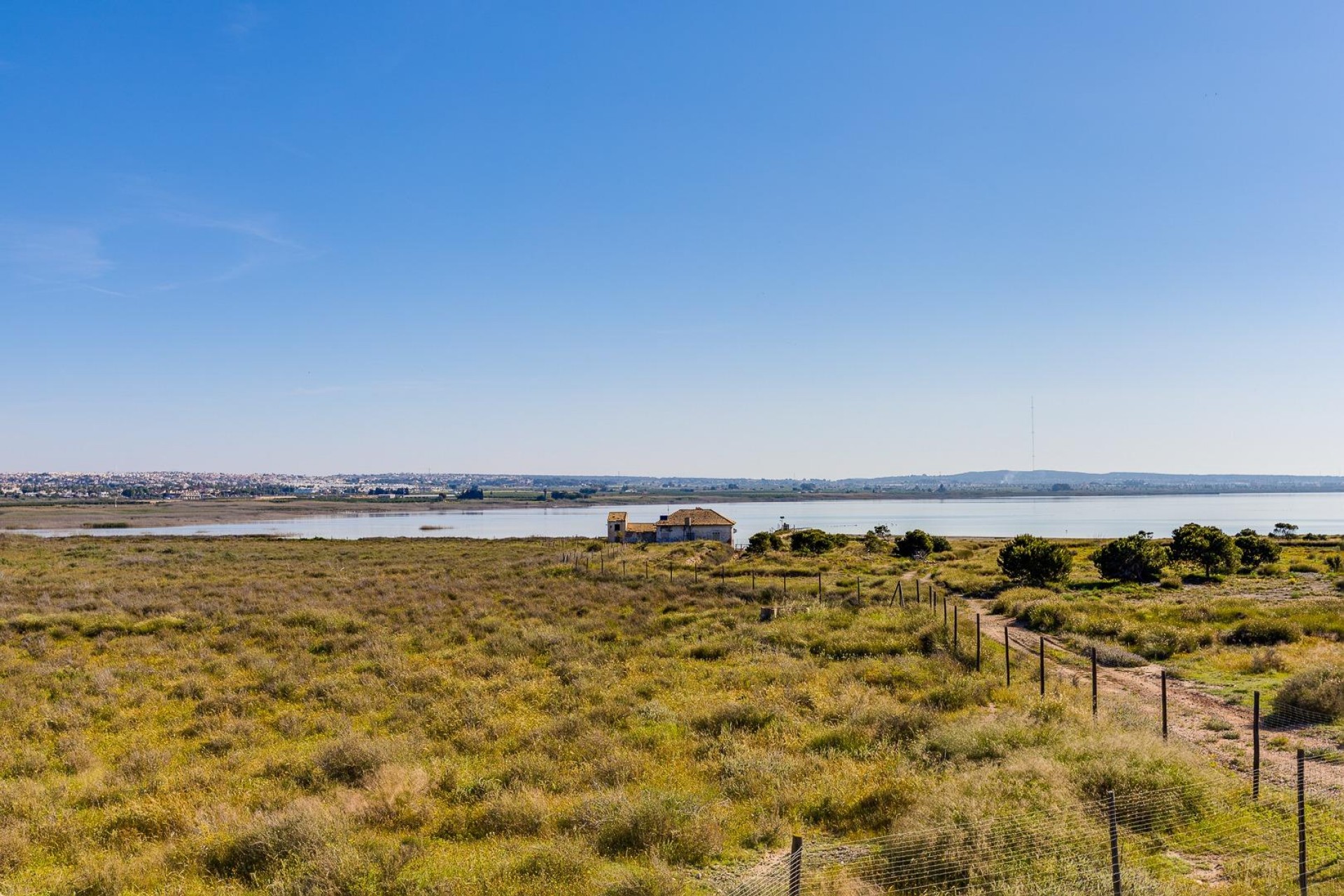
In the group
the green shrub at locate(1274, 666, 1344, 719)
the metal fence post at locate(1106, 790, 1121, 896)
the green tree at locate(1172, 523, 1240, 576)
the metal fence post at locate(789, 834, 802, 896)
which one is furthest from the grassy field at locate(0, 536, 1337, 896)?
the green tree at locate(1172, 523, 1240, 576)

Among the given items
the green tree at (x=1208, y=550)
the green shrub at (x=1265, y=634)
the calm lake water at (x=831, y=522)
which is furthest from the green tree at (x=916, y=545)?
the calm lake water at (x=831, y=522)

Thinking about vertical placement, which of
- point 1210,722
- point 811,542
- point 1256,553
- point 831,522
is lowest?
point 831,522

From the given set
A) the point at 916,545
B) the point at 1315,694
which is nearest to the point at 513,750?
the point at 1315,694

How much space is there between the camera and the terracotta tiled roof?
233ft

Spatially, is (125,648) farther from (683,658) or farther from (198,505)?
(198,505)

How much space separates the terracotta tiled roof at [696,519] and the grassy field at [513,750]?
43.6 metres

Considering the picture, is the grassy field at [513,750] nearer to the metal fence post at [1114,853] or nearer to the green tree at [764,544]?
the metal fence post at [1114,853]

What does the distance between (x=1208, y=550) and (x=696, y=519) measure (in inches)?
1639

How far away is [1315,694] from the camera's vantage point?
13914 millimetres

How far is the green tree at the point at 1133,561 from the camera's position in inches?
1516

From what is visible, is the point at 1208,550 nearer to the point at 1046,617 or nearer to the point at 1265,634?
the point at 1046,617

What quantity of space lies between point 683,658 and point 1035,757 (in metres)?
11.1

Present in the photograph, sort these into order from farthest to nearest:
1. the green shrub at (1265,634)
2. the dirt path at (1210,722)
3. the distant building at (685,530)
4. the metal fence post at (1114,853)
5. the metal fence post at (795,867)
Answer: the distant building at (685,530) → the green shrub at (1265,634) → the dirt path at (1210,722) → the metal fence post at (1114,853) → the metal fence post at (795,867)

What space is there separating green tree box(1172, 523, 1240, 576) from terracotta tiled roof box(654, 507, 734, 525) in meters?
37.2
